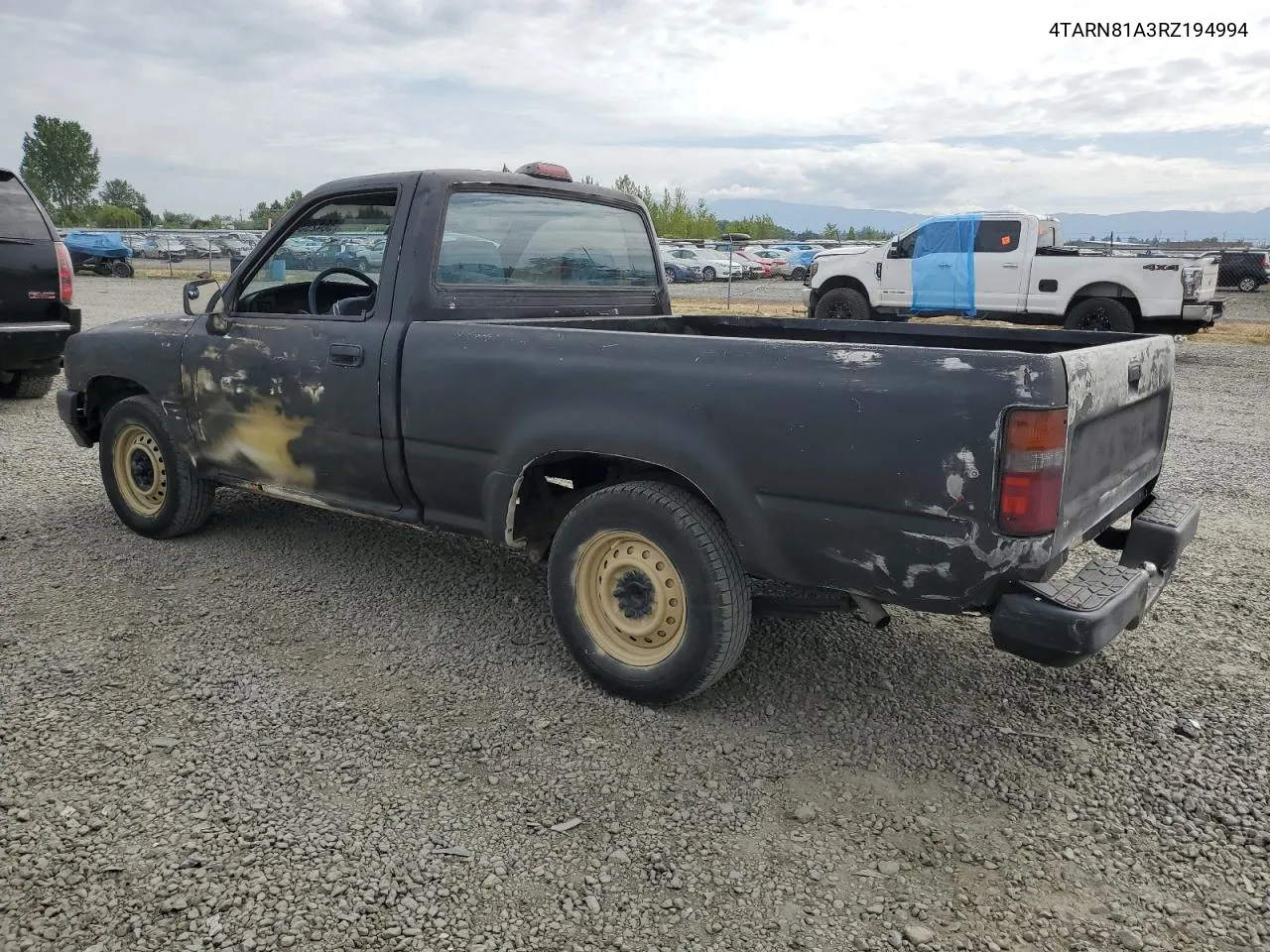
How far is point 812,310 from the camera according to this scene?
52.9 feet

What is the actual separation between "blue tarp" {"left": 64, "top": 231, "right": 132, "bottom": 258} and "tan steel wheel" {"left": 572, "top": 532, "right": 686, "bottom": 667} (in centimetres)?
3450

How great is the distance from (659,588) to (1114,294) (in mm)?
12225

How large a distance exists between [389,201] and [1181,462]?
593 centimetres

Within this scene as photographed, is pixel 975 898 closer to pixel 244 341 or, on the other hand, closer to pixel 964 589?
pixel 964 589

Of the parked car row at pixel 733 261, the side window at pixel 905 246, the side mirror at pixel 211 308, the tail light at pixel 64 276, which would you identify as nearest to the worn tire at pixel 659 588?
the side mirror at pixel 211 308

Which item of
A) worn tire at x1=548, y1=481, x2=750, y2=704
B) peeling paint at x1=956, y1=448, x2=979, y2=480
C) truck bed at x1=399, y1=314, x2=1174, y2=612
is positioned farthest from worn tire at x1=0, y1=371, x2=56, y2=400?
peeling paint at x1=956, y1=448, x2=979, y2=480

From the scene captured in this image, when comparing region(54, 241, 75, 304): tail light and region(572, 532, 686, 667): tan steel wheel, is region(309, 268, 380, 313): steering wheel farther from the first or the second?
region(54, 241, 75, 304): tail light

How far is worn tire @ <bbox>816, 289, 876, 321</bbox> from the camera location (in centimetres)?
1552

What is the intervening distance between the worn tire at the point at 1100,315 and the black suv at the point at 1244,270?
789 inches

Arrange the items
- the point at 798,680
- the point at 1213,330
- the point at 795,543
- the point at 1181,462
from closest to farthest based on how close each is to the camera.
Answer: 1. the point at 795,543
2. the point at 798,680
3. the point at 1181,462
4. the point at 1213,330

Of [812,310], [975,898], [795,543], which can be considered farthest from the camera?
[812,310]

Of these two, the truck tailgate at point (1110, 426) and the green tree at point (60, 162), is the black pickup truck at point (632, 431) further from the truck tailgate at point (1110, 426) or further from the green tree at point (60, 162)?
the green tree at point (60, 162)

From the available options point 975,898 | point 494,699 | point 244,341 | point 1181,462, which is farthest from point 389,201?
point 1181,462

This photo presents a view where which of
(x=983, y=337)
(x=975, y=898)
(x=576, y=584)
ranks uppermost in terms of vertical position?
(x=983, y=337)
